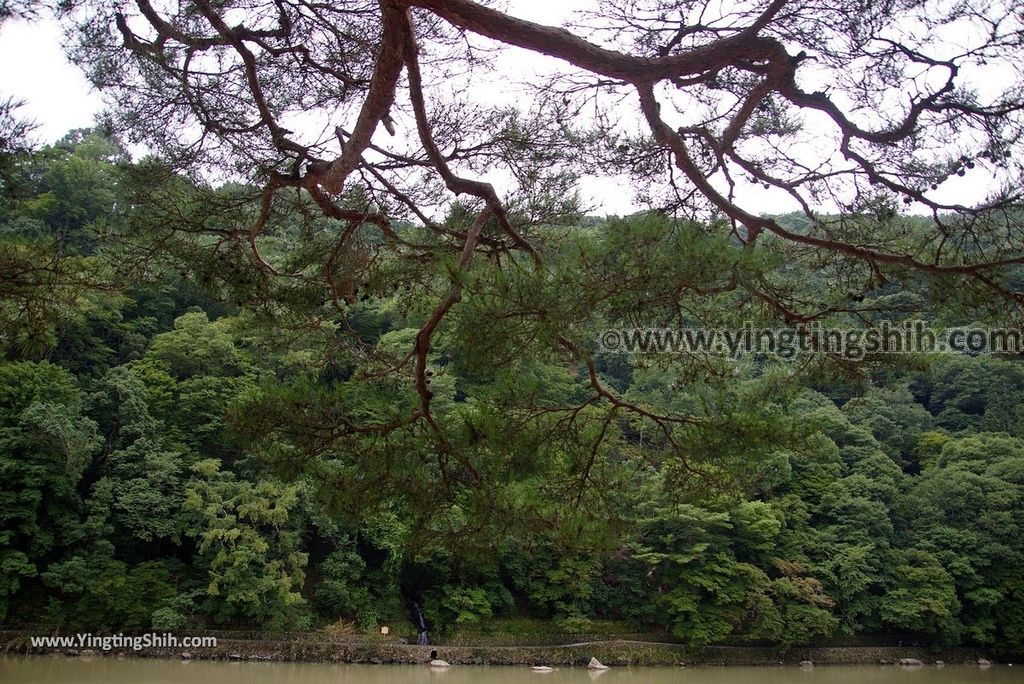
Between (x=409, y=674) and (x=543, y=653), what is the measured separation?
264 cm

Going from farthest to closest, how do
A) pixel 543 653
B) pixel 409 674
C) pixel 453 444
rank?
1. pixel 543 653
2. pixel 409 674
3. pixel 453 444

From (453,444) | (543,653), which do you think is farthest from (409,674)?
(453,444)

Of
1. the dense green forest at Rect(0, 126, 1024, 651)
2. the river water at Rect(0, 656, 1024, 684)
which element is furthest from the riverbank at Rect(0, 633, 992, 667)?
the dense green forest at Rect(0, 126, 1024, 651)

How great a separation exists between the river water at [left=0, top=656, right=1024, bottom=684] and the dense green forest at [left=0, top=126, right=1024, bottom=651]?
75 cm

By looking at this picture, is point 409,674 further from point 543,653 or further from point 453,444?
point 453,444

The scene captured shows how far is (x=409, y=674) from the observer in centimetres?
1129

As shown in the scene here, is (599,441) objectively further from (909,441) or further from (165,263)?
(909,441)

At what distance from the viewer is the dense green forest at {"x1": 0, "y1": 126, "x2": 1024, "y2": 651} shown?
2.53 meters

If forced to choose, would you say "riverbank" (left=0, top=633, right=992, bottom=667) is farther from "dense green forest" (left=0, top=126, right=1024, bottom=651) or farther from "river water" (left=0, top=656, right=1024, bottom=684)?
"dense green forest" (left=0, top=126, right=1024, bottom=651)

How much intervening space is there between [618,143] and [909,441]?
18523 mm

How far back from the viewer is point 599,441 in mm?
2764

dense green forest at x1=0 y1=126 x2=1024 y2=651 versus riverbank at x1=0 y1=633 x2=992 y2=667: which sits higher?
dense green forest at x1=0 y1=126 x2=1024 y2=651

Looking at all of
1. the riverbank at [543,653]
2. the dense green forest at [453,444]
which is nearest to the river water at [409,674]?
the riverbank at [543,653]

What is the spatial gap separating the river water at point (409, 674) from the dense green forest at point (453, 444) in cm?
75
